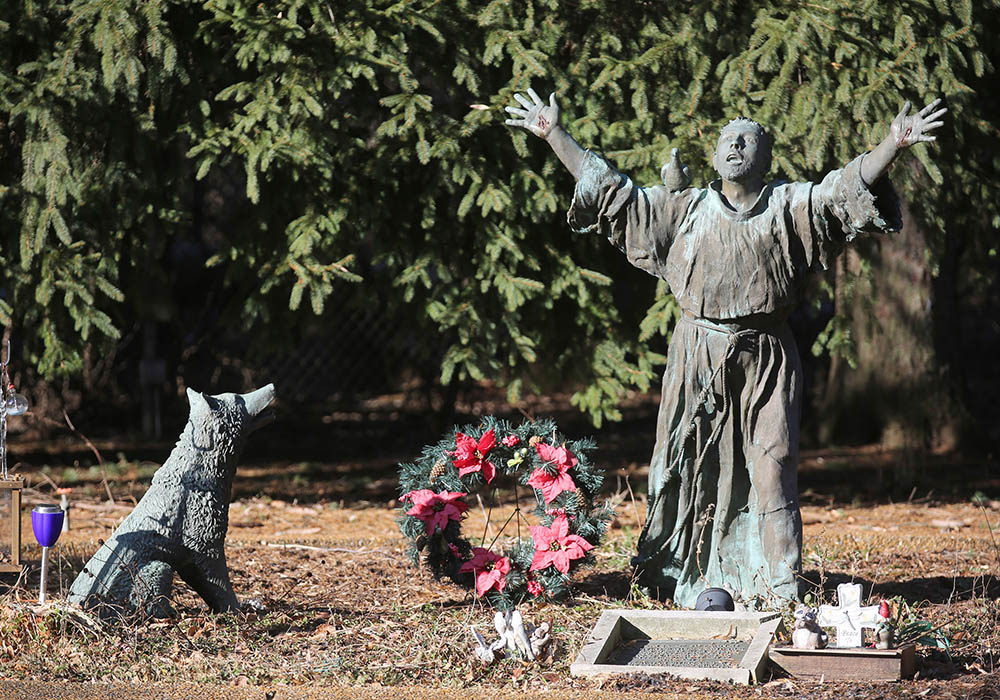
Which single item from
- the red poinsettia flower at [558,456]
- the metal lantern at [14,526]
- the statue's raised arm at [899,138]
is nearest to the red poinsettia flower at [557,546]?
the red poinsettia flower at [558,456]

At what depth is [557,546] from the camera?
583 cm

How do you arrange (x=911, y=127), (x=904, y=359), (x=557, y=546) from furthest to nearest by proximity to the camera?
(x=904, y=359) < (x=557, y=546) < (x=911, y=127)

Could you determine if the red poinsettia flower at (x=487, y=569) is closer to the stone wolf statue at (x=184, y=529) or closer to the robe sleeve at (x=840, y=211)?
the stone wolf statue at (x=184, y=529)

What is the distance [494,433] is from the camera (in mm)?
5961

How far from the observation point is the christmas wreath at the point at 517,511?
582cm

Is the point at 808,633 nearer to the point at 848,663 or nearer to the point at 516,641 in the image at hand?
the point at 848,663

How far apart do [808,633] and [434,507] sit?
72.2 inches

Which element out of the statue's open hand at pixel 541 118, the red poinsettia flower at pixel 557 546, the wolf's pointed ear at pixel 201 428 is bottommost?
the red poinsettia flower at pixel 557 546

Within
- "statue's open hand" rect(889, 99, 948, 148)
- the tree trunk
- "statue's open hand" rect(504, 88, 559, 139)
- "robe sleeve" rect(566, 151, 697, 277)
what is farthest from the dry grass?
the tree trunk

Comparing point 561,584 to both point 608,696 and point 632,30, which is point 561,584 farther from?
point 632,30

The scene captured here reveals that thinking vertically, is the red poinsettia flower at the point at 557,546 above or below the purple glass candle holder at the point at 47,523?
below

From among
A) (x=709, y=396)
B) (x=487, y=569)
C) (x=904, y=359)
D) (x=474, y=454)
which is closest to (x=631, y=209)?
(x=709, y=396)

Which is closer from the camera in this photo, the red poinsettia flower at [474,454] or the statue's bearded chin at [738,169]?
the statue's bearded chin at [738,169]

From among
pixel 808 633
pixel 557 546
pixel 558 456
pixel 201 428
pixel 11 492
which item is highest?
pixel 201 428
